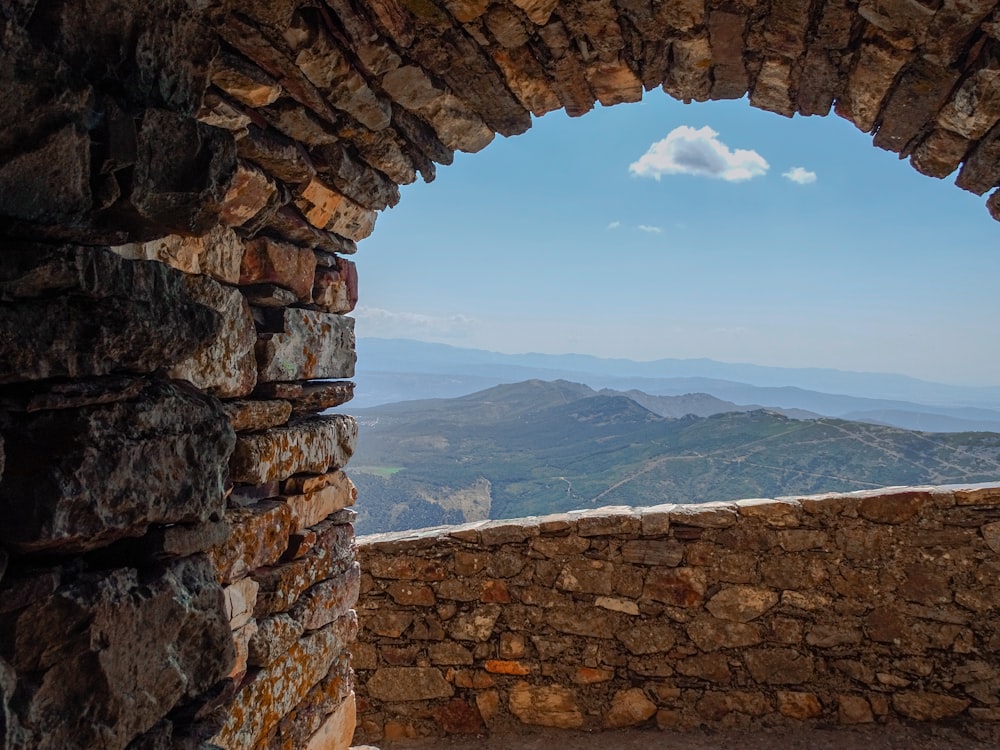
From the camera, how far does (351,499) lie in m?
3.02

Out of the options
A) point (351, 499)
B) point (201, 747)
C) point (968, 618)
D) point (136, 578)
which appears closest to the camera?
point (136, 578)

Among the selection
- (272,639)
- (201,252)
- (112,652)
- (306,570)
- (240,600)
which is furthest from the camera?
(306,570)

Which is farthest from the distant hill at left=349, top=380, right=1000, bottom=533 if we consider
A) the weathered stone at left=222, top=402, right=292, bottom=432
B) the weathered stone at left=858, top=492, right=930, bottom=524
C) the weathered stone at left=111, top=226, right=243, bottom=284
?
the weathered stone at left=111, top=226, right=243, bottom=284

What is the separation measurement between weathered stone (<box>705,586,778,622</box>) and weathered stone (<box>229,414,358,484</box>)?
10.4ft

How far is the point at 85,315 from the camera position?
1.10 m

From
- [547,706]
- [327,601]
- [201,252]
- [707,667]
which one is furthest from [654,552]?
[201,252]

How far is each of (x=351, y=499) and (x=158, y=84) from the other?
2092 millimetres

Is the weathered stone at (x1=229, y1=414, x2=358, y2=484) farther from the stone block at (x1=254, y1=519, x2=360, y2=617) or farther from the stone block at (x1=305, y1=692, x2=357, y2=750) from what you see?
the stone block at (x1=305, y1=692, x2=357, y2=750)

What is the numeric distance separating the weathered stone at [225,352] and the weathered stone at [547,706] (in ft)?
12.3

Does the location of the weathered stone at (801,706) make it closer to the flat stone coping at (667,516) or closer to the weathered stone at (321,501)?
the flat stone coping at (667,516)

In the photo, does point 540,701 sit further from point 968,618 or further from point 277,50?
point 277,50

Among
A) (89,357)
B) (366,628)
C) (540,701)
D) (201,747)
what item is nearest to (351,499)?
(201,747)

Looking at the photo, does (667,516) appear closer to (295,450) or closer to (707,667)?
(707,667)

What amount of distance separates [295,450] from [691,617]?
353cm
